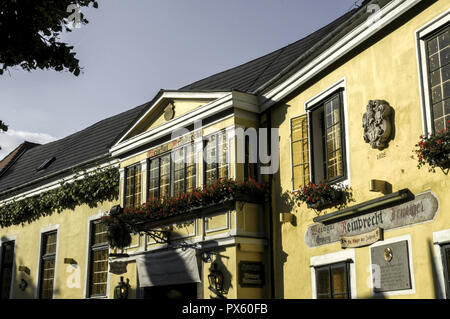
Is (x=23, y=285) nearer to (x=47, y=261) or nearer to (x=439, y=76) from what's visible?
(x=47, y=261)

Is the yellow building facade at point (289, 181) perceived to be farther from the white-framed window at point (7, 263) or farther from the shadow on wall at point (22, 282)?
the white-framed window at point (7, 263)

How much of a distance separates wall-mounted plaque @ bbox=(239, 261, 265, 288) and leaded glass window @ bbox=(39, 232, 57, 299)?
963 centimetres

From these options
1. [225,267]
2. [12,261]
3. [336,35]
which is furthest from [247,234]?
[12,261]

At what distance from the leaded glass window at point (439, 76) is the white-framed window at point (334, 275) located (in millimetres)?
2922

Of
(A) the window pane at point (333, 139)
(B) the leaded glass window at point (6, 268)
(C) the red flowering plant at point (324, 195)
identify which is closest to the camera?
(C) the red flowering plant at point (324, 195)

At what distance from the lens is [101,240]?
17625 mm

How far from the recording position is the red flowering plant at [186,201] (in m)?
12.2

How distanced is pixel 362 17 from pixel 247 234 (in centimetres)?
507

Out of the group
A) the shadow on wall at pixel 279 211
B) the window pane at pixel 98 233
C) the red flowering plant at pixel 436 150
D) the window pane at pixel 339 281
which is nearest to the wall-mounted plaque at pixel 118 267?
the window pane at pixel 98 233

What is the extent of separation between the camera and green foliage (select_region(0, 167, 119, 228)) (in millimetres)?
17469

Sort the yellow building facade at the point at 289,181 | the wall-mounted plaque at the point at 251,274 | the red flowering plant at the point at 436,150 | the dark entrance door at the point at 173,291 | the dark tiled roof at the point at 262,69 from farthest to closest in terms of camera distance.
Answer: the dark entrance door at the point at 173,291 < the dark tiled roof at the point at 262,69 < the wall-mounted plaque at the point at 251,274 < the yellow building facade at the point at 289,181 < the red flowering plant at the point at 436,150

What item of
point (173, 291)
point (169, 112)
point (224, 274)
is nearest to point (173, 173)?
point (169, 112)
